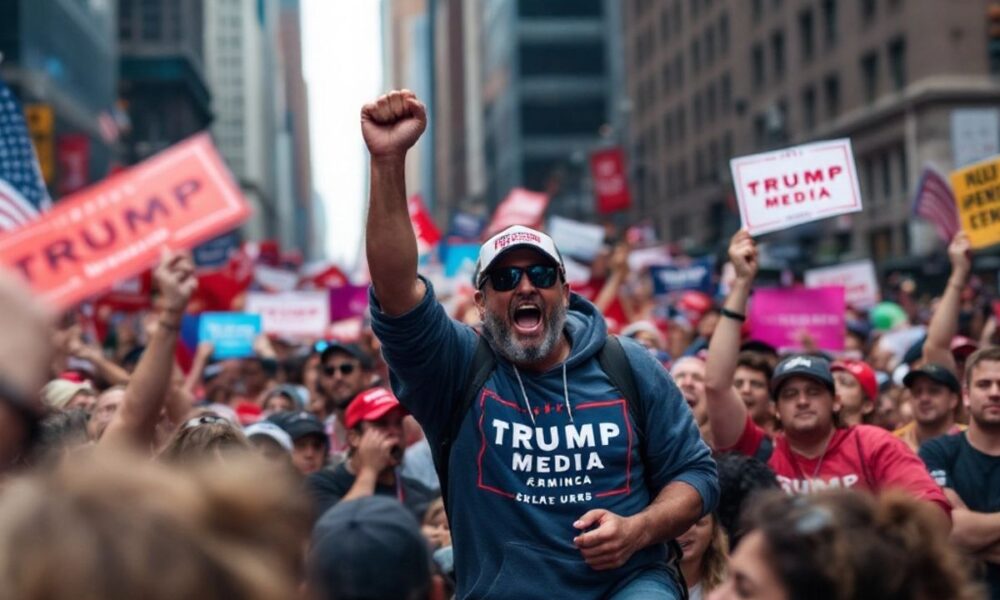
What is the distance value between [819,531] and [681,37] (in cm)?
7136

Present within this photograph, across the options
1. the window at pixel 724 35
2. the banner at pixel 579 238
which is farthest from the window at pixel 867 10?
the banner at pixel 579 238

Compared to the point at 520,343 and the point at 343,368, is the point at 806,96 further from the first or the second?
the point at 520,343

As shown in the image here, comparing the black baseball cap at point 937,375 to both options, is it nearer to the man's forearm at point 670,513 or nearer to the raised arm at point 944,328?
the raised arm at point 944,328

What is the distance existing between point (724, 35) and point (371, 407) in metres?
60.5

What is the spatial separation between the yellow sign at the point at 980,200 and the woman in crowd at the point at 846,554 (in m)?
8.08

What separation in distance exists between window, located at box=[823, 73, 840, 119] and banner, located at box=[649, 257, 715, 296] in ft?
118

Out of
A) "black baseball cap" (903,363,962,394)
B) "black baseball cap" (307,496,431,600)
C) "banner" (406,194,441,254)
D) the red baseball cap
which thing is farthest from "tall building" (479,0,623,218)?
"black baseball cap" (307,496,431,600)

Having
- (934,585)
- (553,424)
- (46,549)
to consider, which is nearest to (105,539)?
(46,549)

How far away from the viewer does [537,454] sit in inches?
171

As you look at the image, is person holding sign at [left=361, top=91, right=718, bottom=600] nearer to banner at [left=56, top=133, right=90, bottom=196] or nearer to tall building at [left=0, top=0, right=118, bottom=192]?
tall building at [left=0, top=0, right=118, bottom=192]

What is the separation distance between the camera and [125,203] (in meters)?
7.13

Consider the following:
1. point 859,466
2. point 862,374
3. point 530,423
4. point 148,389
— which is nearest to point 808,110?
point 862,374

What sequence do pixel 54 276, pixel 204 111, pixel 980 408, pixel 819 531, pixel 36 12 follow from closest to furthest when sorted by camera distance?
pixel 819 531 < pixel 980 408 < pixel 54 276 < pixel 36 12 < pixel 204 111

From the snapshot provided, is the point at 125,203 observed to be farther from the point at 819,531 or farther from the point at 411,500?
the point at 819,531
